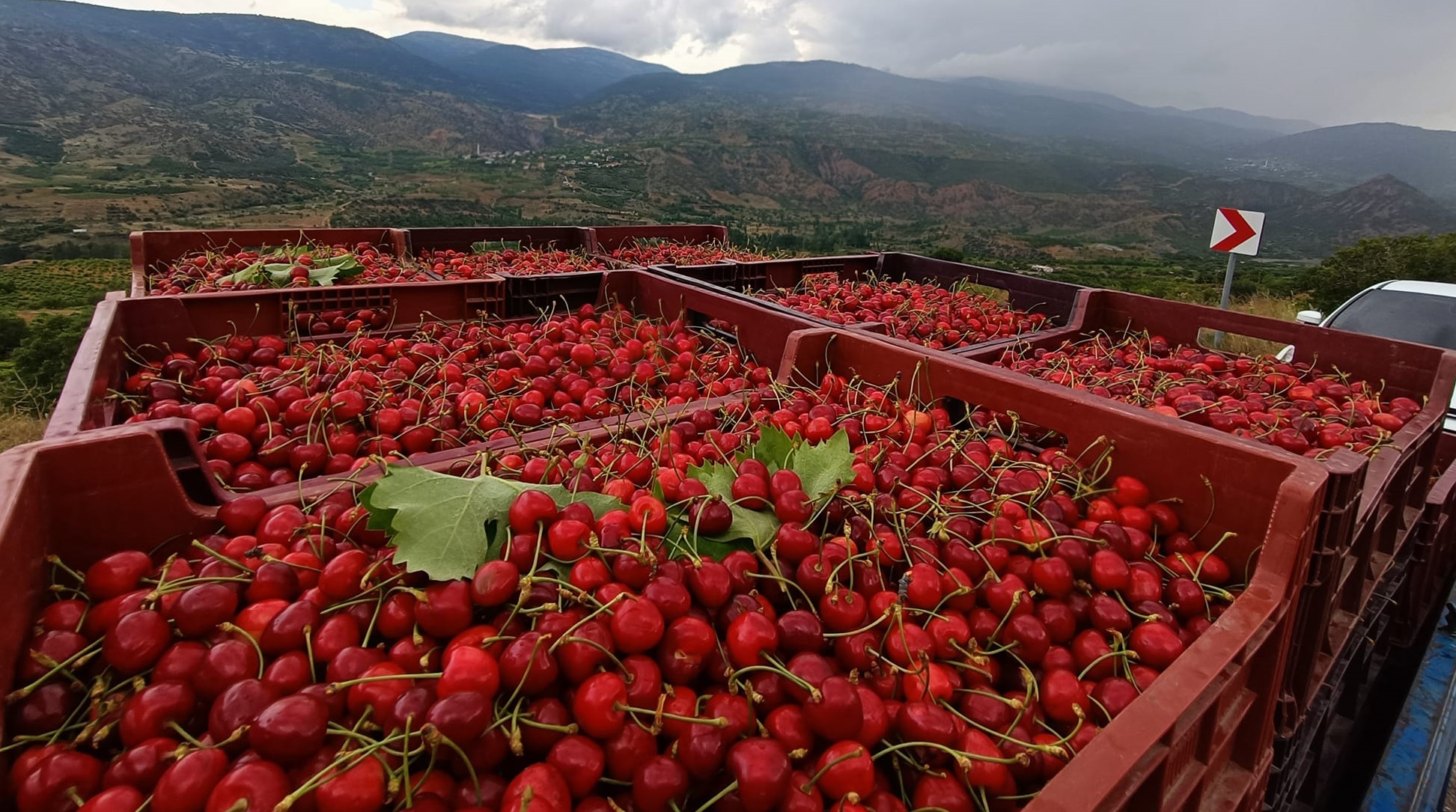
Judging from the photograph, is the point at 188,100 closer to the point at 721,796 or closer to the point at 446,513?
the point at 446,513

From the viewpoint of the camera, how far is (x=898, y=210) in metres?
80.4

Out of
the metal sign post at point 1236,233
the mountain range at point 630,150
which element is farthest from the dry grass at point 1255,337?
the mountain range at point 630,150

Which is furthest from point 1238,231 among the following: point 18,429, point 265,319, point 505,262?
point 18,429

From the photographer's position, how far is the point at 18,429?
1273cm

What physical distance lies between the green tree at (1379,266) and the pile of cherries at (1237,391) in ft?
60.2

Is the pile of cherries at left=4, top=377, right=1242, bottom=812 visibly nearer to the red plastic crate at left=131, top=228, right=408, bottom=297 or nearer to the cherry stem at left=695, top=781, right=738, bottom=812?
the cherry stem at left=695, top=781, right=738, bottom=812

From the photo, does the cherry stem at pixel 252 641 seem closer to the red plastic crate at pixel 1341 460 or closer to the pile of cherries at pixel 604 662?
the pile of cherries at pixel 604 662

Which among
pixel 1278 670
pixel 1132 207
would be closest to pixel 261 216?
pixel 1278 670

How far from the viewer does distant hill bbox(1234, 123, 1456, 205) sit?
14325 centimetres

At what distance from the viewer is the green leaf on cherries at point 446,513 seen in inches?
57.9

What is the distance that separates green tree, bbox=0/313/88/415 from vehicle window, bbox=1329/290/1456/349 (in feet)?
74.6

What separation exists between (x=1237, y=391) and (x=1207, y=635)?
2.45 meters

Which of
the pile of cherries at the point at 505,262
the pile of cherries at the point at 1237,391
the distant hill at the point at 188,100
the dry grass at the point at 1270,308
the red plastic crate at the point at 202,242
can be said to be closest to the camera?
the pile of cherries at the point at 1237,391

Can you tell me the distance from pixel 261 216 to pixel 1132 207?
86.6 metres
